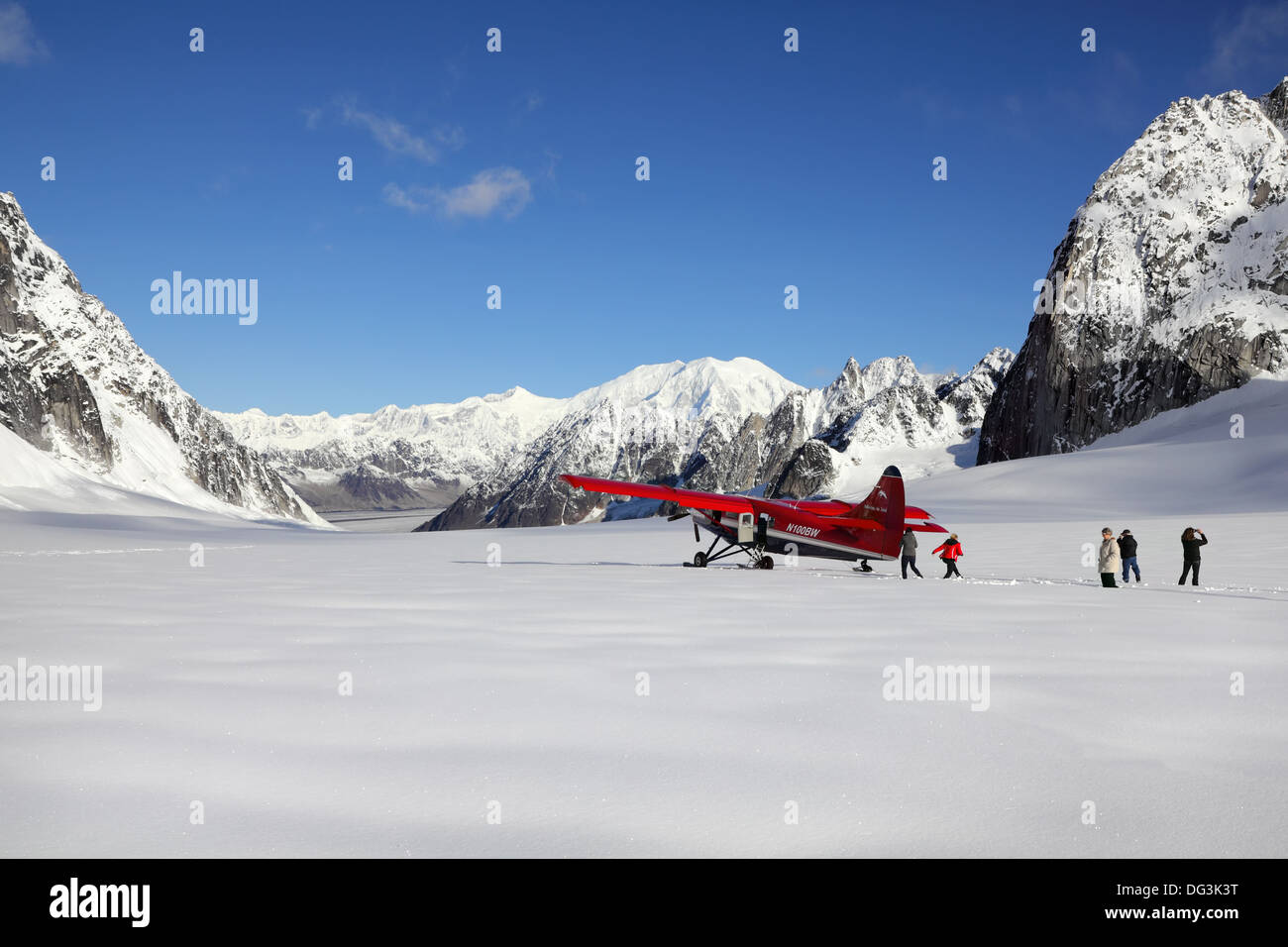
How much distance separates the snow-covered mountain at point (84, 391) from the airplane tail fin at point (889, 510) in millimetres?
134906

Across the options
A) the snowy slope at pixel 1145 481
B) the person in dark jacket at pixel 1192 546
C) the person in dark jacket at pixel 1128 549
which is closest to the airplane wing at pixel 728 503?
the person in dark jacket at pixel 1128 549

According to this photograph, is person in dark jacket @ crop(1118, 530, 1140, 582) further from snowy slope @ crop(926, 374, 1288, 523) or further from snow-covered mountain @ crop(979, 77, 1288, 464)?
snow-covered mountain @ crop(979, 77, 1288, 464)

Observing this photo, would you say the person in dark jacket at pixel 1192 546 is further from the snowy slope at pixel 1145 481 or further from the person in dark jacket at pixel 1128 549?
the snowy slope at pixel 1145 481

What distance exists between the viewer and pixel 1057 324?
131 meters

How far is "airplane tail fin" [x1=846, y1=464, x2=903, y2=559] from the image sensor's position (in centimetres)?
2369

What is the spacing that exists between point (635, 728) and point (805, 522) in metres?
18.8

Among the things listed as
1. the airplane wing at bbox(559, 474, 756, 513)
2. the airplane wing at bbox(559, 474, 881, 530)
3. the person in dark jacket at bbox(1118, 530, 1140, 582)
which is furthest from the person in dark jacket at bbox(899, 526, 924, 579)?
the person in dark jacket at bbox(1118, 530, 1140, 582)

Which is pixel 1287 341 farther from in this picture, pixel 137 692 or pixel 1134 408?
pixel 137 692

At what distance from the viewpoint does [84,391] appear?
149 metres

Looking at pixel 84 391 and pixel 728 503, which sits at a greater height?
pixel 84 391

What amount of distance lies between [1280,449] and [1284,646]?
80126 mm

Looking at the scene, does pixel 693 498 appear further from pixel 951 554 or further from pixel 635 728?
pixel 635 728

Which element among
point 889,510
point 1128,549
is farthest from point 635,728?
point 1128,549

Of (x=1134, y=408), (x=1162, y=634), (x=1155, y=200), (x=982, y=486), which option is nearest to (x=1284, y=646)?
(x=1162, y=634)
